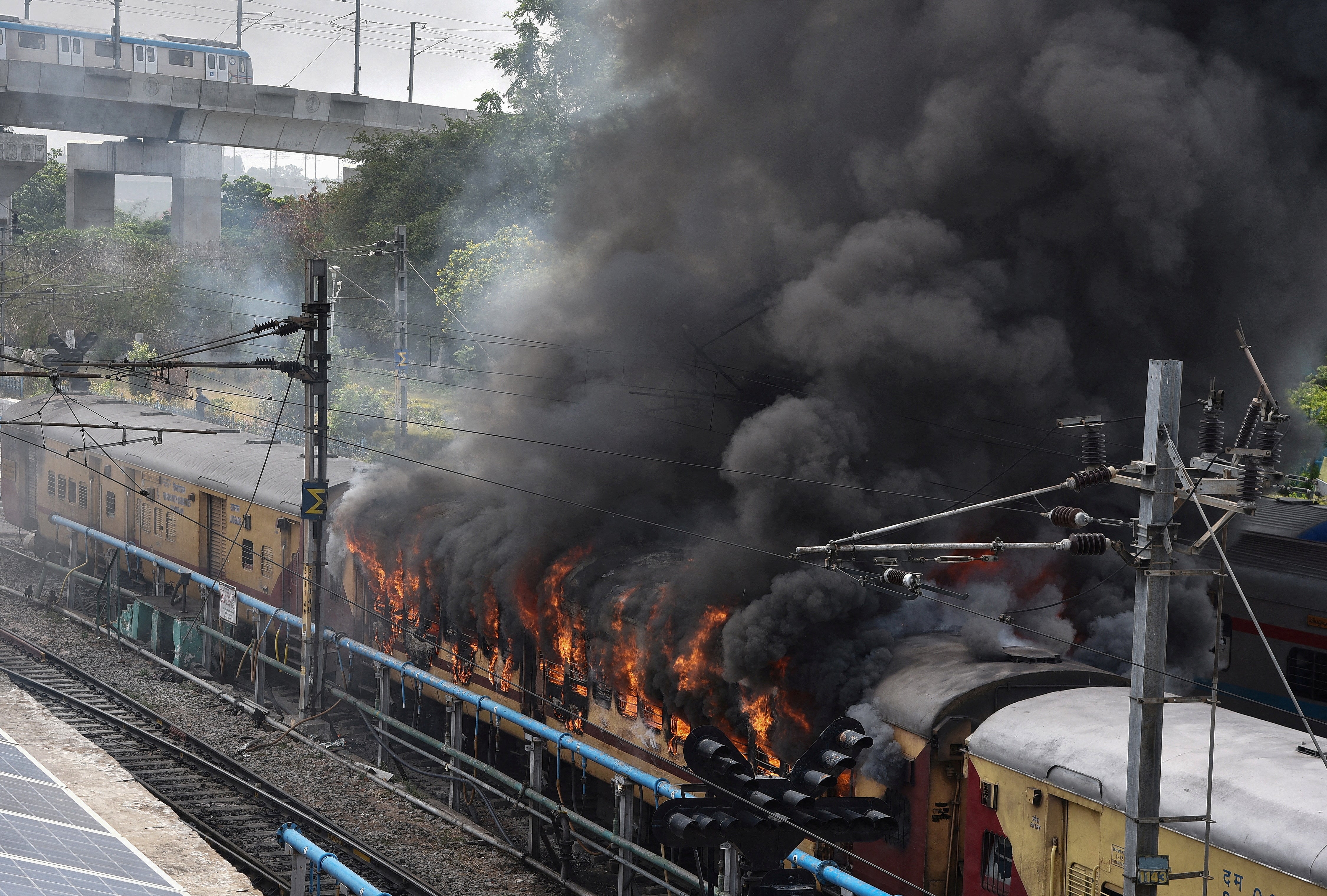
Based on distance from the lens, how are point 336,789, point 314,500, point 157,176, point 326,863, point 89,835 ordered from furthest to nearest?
1. point 157,176
2. point 314,500
3. point 336,789
4. point 326,863
5. point 89,835

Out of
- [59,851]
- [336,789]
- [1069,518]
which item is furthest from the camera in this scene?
[336,789]

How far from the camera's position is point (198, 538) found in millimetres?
25516

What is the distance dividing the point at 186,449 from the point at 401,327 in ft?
19.3

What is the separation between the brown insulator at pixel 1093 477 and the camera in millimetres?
8781

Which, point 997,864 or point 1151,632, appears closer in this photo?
point 1151,632

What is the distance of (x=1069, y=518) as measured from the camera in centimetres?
880

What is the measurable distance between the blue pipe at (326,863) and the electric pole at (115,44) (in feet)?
176

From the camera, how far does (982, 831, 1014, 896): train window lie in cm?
1023

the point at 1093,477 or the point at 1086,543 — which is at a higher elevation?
the point at 1093,477

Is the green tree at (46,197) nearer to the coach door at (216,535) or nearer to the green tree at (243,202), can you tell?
the green tree at (243,202)

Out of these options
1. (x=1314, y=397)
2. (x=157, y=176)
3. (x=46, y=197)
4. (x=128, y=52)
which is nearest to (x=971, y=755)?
(x=1314, y=397)

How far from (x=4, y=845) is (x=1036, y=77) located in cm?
1738

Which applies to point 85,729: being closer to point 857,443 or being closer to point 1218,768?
point 857,443

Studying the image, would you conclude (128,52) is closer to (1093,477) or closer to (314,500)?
(314,500)
